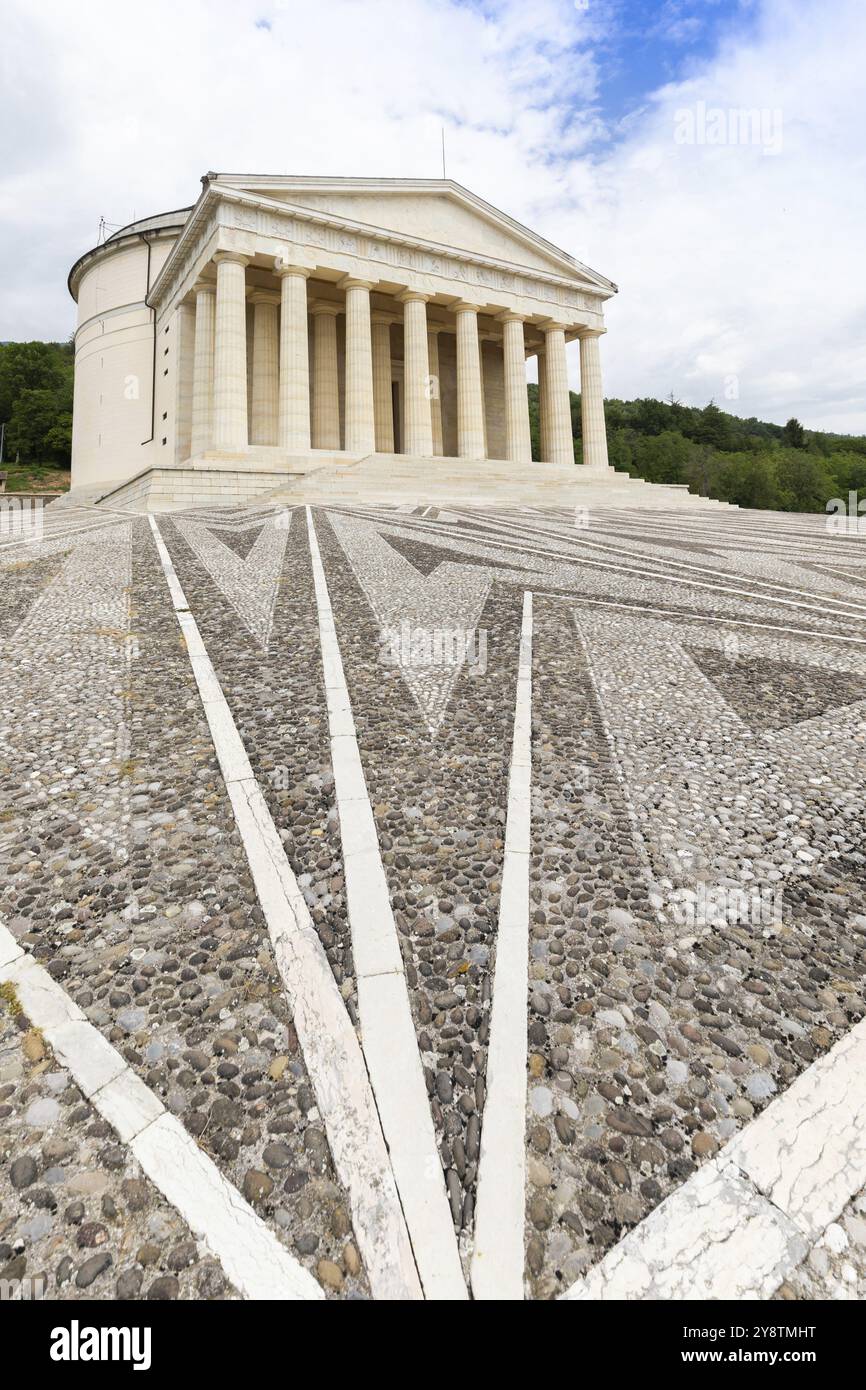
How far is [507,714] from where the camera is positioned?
4.20 metres

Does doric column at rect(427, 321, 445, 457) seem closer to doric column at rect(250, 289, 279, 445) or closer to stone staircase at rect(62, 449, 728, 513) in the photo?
stone staircase at rect(62, 449, 728, 513)

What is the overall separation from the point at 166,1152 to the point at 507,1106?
0.83 metres

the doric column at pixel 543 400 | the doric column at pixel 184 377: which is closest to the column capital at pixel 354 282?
the doric column at pixel 184 377

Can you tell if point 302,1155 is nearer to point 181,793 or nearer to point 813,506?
point 181,793

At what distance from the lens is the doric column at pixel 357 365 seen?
105ft

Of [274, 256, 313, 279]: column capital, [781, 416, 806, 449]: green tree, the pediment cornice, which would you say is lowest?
[274, 256, 313, 279]: column capital

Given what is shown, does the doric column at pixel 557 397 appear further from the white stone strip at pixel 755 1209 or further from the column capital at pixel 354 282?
the white stone strip at pixel 755 1209

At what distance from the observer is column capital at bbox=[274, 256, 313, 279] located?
1167 inches

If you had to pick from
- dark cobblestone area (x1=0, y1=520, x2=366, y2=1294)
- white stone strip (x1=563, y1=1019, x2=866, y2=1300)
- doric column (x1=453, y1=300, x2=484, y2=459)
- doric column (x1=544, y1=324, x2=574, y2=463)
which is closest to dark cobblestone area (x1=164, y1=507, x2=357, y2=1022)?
dark cobblestone area (x1=0, y1=520, x2=366, y2=1294)

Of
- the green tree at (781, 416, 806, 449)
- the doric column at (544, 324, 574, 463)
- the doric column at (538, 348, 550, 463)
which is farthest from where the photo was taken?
the green tree at (781, 416, 806, 449)

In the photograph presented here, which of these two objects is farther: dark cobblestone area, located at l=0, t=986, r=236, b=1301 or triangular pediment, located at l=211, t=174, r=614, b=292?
triangular pediment, located at l=211, t=174, r=614, b=292

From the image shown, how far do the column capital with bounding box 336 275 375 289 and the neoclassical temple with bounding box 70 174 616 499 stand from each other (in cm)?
6

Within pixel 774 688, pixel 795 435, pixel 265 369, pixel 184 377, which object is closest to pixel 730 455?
pixel 795 435

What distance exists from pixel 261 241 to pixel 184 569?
28036mm
